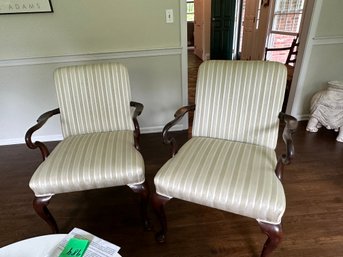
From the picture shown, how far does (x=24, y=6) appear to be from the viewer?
1831 mm

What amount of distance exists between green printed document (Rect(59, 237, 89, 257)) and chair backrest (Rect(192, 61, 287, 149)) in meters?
0.87

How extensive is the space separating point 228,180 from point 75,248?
2.19ft

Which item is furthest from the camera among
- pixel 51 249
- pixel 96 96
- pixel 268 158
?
pixel 96 96

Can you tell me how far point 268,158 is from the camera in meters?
1.19

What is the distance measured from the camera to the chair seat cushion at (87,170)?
112 cm

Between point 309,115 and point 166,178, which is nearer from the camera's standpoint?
point 166,178

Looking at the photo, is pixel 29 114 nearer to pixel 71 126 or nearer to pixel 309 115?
pixel 71 126

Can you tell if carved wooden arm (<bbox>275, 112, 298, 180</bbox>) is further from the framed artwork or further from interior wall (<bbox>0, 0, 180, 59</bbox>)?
Result: the framed artwork

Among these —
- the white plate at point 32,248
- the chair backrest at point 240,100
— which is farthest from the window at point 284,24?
the white plate at point 32,248

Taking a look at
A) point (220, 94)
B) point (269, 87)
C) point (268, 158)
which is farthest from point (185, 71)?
→ point (268, 158)

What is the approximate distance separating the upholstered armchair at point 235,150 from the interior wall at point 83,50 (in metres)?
0.89

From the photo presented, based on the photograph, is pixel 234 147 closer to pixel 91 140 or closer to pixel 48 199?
pixel 91 140

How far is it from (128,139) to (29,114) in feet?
4.71

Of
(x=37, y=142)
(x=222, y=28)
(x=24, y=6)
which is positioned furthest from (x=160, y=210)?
(x=222, y=28)
